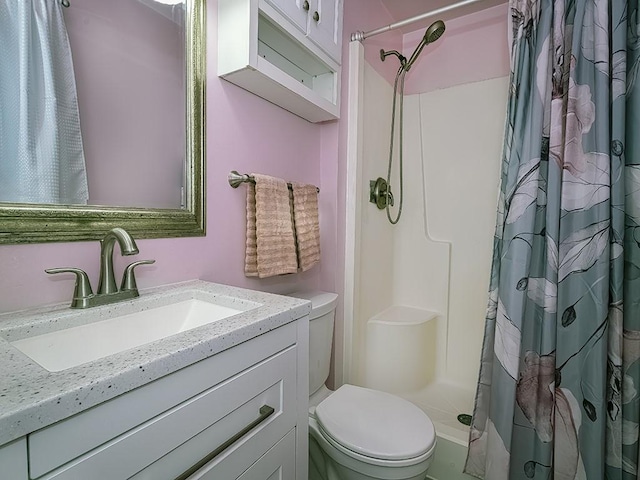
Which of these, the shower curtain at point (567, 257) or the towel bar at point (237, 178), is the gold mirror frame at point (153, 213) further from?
the shower curtain at point (567, 257)

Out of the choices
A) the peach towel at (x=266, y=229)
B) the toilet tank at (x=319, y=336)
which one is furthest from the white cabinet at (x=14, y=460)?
the toilet tank at (x=319, y=336)

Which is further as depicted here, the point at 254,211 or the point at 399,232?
the point at 399,232

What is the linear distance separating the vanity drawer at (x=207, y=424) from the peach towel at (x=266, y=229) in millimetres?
487

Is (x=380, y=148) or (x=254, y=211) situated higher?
(x=380, y=148)

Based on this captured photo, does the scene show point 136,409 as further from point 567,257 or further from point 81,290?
point 567,257

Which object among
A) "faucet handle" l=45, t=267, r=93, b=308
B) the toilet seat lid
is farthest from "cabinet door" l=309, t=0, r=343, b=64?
the toilet seat lid

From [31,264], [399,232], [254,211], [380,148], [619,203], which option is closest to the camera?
[31,264]

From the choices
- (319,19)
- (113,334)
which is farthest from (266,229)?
(319,19)

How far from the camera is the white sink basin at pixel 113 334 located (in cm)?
63

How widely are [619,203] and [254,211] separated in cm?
126

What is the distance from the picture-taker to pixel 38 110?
0.73m

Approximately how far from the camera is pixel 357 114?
154 centimetres

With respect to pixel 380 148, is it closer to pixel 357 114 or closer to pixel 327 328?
pixel 357 114

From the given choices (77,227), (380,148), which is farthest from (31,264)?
(380,148)
